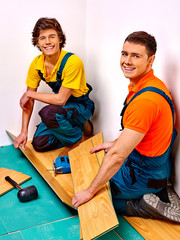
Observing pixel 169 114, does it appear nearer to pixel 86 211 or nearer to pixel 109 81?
pixel 86 211

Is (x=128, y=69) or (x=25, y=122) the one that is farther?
(x=25, y=122)

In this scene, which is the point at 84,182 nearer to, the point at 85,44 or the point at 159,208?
the point at 159,208

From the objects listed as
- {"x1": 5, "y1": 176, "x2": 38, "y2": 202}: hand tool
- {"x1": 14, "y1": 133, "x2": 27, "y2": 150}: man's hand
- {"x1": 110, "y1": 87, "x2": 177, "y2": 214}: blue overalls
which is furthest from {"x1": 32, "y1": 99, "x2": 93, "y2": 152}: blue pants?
{"x1": 110, "y1": 87, "x2": 177, "y2": 214}: blue overalls

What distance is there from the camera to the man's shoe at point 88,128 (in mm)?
3148

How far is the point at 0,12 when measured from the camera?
2789 mm

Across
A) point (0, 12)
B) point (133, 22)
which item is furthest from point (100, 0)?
point (0, 12)

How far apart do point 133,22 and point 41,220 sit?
1.57 m

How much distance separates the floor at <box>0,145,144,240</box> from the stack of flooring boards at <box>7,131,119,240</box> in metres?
0.08

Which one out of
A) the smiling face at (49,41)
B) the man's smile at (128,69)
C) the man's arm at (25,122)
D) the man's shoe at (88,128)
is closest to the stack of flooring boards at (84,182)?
the man's arm at (25,122)

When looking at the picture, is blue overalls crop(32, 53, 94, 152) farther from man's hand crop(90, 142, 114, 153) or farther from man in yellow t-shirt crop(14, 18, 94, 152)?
man's hand crop(90, 142, 114, 153)

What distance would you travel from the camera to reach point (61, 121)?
2662 millimetres

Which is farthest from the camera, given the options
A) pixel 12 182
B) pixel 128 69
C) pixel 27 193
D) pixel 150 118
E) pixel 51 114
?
pixel 51 114

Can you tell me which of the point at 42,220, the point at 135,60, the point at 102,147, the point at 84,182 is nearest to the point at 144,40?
the point at 135,60

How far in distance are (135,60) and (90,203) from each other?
2.93ft
